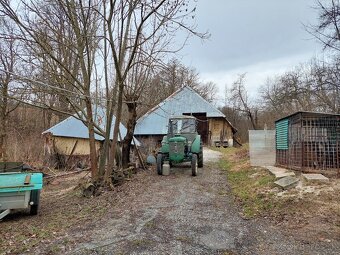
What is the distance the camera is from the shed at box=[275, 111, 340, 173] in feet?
33.2

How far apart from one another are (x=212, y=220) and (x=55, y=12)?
8.14 meters

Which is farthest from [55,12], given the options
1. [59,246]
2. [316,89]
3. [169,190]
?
[316,89]

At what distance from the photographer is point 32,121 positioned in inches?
1024

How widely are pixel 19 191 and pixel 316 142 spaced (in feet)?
28.8

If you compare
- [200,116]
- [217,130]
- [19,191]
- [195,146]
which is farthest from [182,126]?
[217,130]

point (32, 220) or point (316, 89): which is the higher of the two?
point (316, 89)

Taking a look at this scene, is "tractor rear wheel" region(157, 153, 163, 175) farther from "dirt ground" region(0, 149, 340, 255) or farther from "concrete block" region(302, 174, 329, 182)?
"concrete block" region(302, 174, 329, 182)

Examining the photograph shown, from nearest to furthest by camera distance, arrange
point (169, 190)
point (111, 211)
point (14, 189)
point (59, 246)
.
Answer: point (59, 246) < point (14, 189) < point (111, 211) < point (169, 190)

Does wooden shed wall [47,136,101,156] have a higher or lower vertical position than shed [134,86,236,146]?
lower

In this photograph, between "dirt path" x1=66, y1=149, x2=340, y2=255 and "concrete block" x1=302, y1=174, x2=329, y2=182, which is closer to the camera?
"dirt path" x1=66, y1=149, x2=340, y2=255

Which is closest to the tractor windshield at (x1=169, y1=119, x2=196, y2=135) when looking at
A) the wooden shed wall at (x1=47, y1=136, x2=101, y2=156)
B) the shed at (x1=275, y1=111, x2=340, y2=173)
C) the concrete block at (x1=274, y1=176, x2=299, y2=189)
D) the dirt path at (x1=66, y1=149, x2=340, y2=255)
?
the shed at (x1=275, y1=111, x2=340, y2=173)

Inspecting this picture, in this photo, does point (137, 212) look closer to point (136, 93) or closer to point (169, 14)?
point (169, 14)

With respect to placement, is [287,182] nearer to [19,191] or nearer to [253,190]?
[253,190]

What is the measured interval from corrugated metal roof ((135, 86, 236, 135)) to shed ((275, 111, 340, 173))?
18322 millimetres
